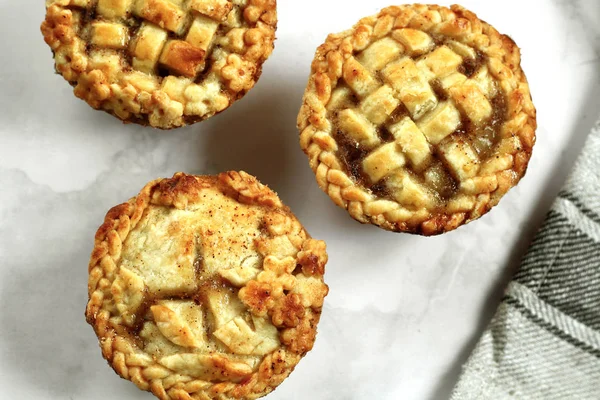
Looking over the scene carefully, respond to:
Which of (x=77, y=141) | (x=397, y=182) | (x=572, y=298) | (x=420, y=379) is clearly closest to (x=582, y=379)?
(x=572, y=298)

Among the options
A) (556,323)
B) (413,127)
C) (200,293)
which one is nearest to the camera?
(200,293)

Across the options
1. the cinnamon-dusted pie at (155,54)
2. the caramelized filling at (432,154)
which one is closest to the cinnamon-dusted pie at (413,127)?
the caramelized filling at (432,154)

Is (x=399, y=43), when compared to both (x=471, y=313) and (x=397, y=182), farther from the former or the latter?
(x=471, y=313)

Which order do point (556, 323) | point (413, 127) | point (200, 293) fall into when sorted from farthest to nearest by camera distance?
point (556, 323), point (413, 127), point (200, 293)

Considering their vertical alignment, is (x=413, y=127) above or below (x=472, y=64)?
below

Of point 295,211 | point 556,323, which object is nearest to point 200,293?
point 295,211

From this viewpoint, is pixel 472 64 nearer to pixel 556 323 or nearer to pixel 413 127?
pixel 413 127

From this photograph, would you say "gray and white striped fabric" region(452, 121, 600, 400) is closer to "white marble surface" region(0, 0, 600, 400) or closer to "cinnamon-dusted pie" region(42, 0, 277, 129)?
"white marble surface" region(0, 0, 600, 400)
